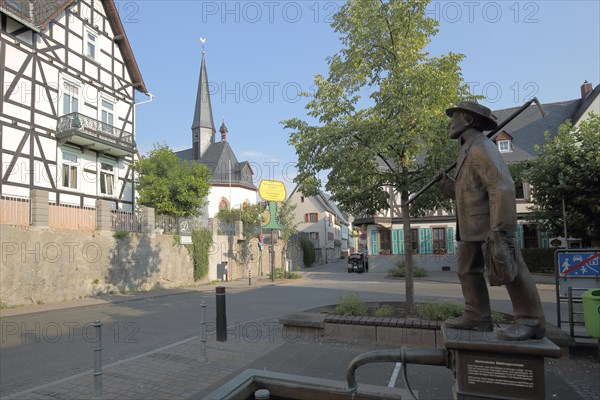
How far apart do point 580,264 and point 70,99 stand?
22.0m

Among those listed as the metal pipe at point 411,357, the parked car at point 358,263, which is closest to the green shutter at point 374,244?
the parked car at point 358,263

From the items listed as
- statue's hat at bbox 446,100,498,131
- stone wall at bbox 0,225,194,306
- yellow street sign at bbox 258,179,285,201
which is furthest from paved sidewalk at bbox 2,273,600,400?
yellow street sign at bbox 258,179,285,201

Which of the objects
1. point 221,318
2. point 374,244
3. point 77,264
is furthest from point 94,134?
point 374,244

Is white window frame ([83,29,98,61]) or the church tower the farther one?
the church tower

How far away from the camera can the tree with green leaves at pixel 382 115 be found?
291 inches

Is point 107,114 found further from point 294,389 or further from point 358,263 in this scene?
point 294,389

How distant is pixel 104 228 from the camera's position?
1730 centimetres

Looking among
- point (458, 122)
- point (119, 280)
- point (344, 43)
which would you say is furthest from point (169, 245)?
point (458, 122)

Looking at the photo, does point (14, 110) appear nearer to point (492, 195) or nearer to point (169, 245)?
point (169, 245)

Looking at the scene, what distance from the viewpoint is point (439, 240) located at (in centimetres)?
3362

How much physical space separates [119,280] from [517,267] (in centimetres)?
1752

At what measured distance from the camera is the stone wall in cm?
1350

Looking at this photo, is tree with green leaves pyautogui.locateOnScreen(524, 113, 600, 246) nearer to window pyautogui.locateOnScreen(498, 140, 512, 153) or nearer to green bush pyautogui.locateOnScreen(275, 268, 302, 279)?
window pyautogui.locateOnScreen(498, 140, 512, 153)

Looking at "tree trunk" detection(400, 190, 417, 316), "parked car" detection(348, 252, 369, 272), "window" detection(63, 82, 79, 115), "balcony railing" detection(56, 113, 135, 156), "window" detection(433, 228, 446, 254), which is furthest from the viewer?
"window" detection(433, 228, 446, 254)
